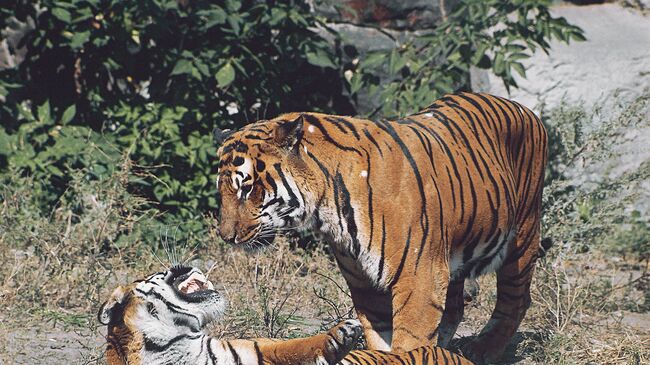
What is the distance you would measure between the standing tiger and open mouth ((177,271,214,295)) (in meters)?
0.40

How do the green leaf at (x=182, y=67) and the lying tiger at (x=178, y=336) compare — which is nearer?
the lying tiger at (x=178, y=336)

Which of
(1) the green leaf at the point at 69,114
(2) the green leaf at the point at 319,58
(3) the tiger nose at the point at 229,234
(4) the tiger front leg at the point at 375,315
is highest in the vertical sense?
Result: (3) the tiger nose at the point at 229,234

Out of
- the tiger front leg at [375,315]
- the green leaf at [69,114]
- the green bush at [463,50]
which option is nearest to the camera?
the tiger front leg at [375,315]

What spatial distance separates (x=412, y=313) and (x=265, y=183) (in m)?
0.79

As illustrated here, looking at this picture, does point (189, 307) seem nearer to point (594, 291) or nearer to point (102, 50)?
point (594, 291)

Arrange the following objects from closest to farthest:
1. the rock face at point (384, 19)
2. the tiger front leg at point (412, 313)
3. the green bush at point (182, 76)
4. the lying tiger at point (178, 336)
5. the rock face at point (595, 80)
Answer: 1. the lying tiger at point (178, 336)
2. the tiger front leg at point (412, 313)
3. the green bush at point (182, 76)
4. the rock face at point (595, 80)
5. the rock face at point (384, 19)

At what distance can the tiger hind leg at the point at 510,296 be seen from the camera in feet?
17.3

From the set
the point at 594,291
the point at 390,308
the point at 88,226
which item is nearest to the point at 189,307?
the point at 390,308

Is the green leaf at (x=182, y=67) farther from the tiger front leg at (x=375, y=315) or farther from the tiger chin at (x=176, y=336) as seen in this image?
the tiger chin at (x=176, y=336)

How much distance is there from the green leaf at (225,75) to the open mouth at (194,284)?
11.2 feet

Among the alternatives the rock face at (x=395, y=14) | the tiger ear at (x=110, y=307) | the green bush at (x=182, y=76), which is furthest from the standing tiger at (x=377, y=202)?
the rock face at (x=395, y=14)

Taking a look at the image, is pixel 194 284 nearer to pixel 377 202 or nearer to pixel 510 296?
pixel 377 202

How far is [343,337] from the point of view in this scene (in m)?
3.56

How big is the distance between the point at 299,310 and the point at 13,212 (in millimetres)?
1997
